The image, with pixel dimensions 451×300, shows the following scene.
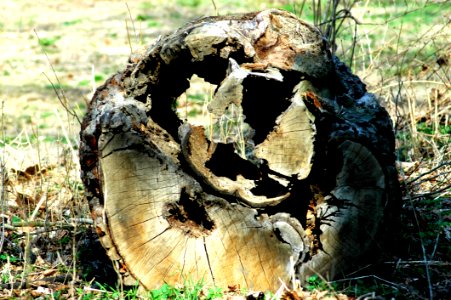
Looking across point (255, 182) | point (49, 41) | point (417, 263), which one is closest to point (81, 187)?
point (255, 182)

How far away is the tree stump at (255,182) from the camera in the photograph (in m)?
3.86

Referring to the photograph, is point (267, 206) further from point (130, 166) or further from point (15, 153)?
point (15, 153)

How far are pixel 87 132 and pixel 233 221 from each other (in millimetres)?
966

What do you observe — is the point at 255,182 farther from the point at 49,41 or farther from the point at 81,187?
the point at 49,41

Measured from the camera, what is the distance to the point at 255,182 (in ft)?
13.3

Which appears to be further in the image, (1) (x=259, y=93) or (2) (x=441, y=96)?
(2) (x=441, y=96)

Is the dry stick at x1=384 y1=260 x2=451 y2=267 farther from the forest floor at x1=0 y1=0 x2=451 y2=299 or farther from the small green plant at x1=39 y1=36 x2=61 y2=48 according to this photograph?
the small green plant at x1=39 y1=36 x2=61 y2=48

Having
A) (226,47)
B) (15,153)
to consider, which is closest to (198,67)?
(226,47)

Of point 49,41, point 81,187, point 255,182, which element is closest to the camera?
point 255,182

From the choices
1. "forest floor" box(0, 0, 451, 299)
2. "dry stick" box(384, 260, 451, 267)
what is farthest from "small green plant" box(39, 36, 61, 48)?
"dry stick" box(384, 260, 451, 267)

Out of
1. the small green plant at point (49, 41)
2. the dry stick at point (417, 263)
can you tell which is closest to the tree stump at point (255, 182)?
the dry stick at point (417, 263)

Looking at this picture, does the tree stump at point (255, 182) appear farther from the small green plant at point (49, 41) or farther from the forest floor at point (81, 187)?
the small green plant at point (49, 41)

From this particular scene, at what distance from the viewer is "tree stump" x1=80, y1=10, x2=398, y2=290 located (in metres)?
3.86

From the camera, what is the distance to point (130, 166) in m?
3.90
